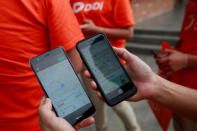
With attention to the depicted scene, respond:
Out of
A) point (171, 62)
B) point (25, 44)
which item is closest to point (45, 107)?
point (25, 44)

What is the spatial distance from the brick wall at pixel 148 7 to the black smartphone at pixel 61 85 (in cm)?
505

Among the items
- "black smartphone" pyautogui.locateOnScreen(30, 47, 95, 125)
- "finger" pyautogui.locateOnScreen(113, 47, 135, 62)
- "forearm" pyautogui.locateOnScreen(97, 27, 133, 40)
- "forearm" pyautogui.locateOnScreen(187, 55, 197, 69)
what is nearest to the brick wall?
"forearm" pyautogui.locateOnScreen(97, 27, 133, 40)

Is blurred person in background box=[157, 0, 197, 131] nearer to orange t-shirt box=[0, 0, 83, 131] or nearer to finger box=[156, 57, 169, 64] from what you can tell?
finger box=[156, 57, 169, 64]

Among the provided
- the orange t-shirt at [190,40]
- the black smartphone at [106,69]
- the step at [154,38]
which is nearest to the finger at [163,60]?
the orange t-shirt at [190,40]

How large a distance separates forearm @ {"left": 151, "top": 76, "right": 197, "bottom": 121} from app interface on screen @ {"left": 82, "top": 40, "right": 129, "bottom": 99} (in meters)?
0.19

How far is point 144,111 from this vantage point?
2434mm

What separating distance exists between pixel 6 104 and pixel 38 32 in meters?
0.40

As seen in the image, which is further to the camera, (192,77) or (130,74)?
(192,77)

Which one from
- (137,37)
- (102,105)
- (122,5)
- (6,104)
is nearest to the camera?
(6,104)

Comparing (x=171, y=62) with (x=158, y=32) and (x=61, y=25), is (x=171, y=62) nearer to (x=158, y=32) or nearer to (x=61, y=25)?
(x=61, y=25)

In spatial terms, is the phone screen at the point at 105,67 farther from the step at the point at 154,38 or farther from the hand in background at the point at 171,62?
the step at the point at 154,38

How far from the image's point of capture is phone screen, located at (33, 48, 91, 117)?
872mm

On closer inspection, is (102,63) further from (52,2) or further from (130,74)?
(52,2)

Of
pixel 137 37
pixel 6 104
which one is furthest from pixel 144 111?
pixel 137 37
